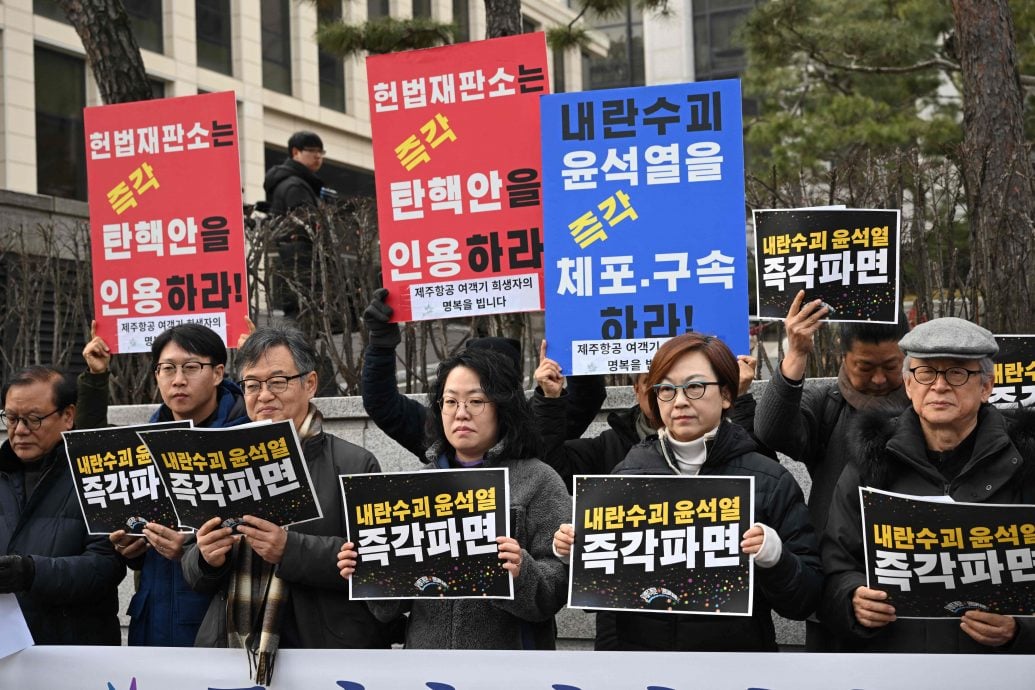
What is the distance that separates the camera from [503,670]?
145 inches

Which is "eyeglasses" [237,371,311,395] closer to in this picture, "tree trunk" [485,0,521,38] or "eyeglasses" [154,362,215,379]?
"eyeglasses" [154,362,215,379]

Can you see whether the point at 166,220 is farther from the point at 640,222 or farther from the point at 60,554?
the point at 640,222

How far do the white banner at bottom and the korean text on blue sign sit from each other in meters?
1.43

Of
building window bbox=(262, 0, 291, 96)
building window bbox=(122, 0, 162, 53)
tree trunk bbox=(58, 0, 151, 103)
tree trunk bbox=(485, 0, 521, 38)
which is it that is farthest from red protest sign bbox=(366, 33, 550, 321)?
building window bbox=(262, 0, 291, 96)

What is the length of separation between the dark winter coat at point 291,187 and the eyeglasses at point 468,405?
430cm

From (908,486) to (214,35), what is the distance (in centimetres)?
2590

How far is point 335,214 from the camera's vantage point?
7734 millimetres

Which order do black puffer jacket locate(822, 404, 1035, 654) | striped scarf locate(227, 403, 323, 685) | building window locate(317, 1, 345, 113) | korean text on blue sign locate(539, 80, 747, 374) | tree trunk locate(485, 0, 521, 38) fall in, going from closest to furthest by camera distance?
black puffer jacket locate(822, 404, 1035, 654)
striped scarf locate(227, 403, 323, 685)
korean text on blue sign locate(539, 80, 747, 374)
tree trunk locate(485, 0, 521, 38)
building window locate(317, 1, 345, 113)

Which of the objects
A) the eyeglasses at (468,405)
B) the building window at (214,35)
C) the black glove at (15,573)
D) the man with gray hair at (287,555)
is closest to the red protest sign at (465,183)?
the man with gray hair at (287,555)

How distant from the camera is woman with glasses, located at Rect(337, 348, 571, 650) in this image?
12.3 ft

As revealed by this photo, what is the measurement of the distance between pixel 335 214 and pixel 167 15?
785 inches

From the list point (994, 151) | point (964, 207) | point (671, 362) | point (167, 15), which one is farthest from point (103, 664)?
point (167, 15)

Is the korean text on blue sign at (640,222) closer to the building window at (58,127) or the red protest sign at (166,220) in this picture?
the red protest sign at (166,220)

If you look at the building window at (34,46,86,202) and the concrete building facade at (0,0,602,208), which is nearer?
the concrete building facade at (0,0,602,208)
